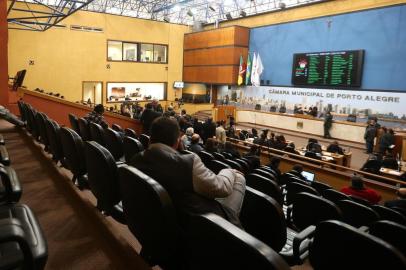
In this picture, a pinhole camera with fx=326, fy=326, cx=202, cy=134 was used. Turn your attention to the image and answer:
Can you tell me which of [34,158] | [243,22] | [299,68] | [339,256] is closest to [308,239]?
[339,256]

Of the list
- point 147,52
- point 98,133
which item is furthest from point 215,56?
point 98,133

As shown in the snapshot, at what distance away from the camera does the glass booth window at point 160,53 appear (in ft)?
62.6

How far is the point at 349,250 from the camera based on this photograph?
1.49m

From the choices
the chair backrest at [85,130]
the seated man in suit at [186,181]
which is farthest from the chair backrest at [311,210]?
the chair backrest at [85,130]

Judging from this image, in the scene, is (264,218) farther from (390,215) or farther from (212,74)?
(212,74)

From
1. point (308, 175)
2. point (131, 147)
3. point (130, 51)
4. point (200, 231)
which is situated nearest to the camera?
point (200, 231)

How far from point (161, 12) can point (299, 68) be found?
1251cm

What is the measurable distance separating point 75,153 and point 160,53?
57.4 ft

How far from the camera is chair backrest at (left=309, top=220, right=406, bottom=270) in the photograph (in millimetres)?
1298

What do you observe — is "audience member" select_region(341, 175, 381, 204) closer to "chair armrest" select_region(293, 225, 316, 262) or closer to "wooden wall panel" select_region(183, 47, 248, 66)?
"chair armrest" select_region(293, 225, 316, 262)

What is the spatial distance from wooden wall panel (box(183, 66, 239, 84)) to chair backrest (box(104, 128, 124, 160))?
13775 mm

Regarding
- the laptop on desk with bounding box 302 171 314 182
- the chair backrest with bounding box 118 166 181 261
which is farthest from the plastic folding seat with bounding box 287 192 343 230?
the laptop on desk with bounding box 302 171 314 182

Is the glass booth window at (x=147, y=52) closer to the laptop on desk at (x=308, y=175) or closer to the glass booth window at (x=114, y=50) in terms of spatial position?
the glass booth window at (x=114, y=50)

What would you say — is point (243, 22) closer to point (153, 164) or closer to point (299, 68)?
point (299, 68)
